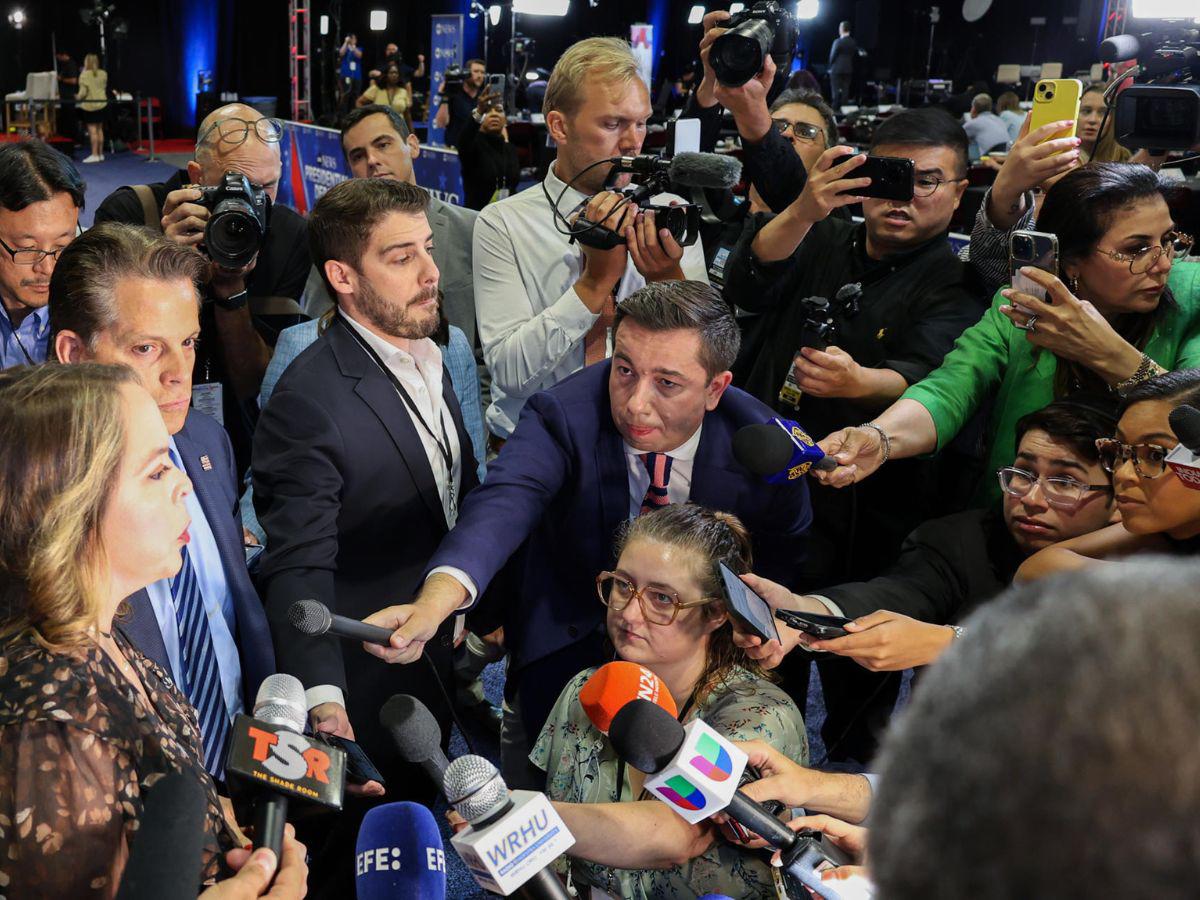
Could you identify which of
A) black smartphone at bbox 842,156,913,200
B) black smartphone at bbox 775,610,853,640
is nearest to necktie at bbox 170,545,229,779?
black smartphone at bbox 775,610,853,640

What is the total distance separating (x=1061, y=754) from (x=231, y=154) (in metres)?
3.09

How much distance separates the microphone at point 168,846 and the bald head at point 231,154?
2.44m

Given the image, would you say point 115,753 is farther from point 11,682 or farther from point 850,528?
point 850,528

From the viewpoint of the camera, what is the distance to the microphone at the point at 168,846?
36.0 inches

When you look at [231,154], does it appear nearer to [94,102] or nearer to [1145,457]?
[1145,457]

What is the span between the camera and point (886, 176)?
244 centimetres

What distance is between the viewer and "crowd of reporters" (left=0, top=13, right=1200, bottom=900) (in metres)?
1.23

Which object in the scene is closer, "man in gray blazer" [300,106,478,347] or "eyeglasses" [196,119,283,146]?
"eyeglasses" [196,119,283,146]

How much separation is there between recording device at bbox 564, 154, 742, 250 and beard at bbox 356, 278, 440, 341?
394 millimetres

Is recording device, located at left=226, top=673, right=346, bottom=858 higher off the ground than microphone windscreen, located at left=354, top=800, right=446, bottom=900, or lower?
higher

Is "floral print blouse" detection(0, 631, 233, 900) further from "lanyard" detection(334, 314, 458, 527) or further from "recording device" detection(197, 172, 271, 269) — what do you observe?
"recording device" detection(197, 172, 271, 269)

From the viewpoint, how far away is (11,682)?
3.67 ft

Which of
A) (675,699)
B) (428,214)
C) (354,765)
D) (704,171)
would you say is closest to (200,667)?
(354,765)

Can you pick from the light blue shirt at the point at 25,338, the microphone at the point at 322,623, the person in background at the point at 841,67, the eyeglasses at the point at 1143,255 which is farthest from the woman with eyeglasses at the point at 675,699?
the person in background at the point at 841,67
